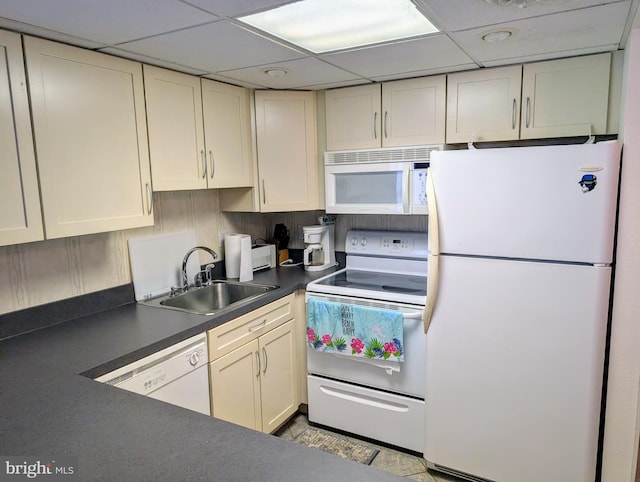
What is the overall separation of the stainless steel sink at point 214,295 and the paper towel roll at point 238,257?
9cm

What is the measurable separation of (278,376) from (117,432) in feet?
4.87

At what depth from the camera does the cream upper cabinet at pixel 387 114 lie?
8.15 feet

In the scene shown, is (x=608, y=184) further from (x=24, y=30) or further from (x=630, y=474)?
(x=24, y=30)

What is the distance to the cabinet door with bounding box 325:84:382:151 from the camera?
104 inches

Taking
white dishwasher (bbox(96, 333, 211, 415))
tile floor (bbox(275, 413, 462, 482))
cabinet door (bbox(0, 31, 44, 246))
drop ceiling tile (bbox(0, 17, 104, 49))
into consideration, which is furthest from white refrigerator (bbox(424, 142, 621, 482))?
cabinet door (bbox(0, 31, 44, 246))

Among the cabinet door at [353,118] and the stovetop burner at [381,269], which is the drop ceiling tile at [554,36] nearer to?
the cabinet door at [353,118]

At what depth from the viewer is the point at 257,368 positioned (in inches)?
93.6

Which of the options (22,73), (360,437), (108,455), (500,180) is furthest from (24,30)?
(360,437)

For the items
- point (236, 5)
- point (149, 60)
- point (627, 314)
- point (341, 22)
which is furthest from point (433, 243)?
point (149, 60)

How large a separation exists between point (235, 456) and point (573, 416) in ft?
5.18

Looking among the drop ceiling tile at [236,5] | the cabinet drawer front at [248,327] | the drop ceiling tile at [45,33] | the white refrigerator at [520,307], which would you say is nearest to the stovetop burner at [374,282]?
the cabinet drawer front at [248,327]

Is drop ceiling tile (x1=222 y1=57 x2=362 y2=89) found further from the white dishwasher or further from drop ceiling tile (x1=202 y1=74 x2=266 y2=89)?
the white dishwasher

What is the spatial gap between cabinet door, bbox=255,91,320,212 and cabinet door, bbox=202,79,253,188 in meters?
0.08

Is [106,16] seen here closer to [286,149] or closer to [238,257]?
[286,149]
